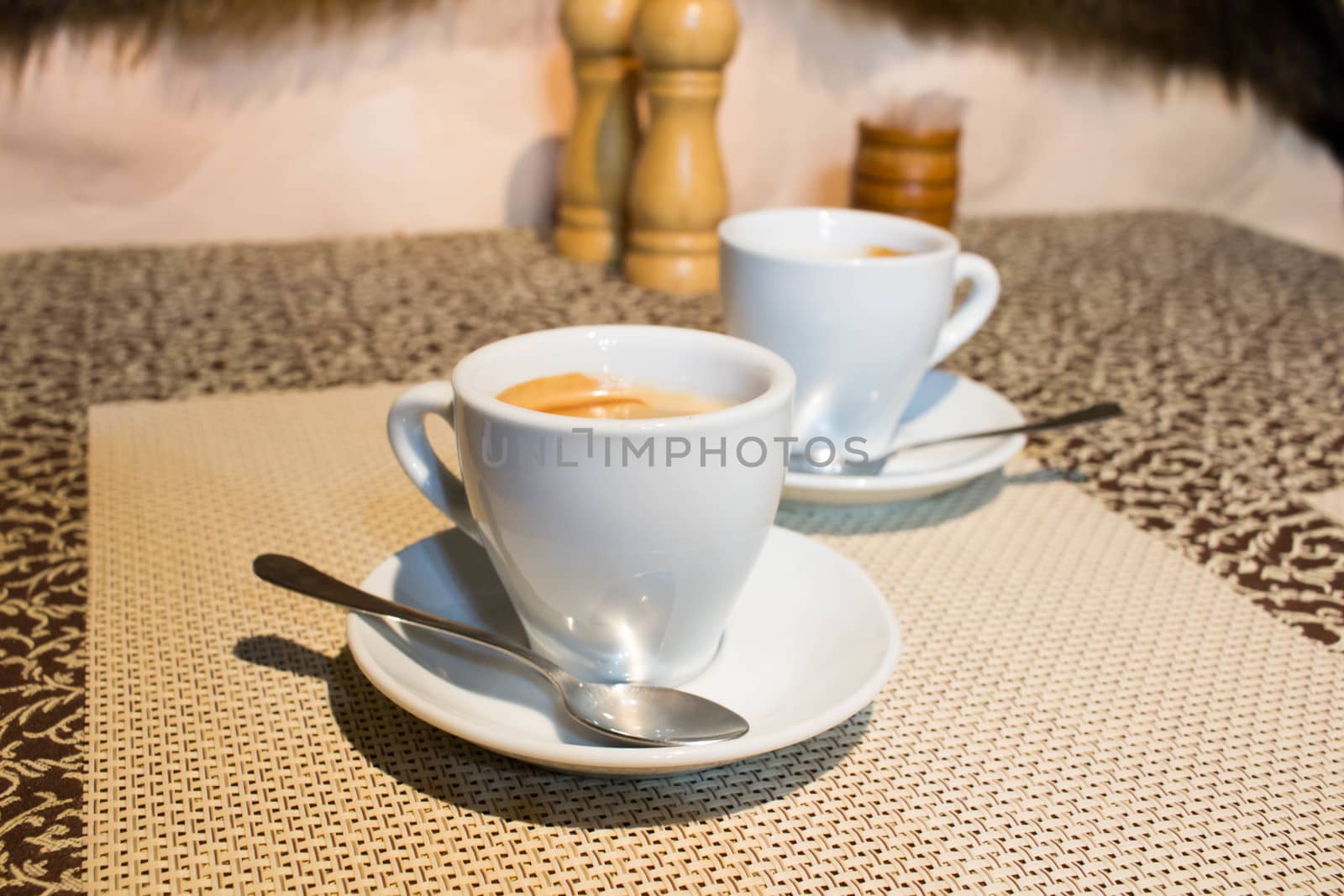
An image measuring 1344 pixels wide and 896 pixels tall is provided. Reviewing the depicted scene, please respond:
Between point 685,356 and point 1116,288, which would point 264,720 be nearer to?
point 685,356

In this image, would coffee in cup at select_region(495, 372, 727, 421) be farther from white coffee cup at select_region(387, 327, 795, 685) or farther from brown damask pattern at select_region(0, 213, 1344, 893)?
brown damask pattern at select_region(0, 213, 1344, 893)

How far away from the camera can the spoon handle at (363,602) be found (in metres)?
0.39

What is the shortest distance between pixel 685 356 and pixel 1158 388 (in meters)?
0.47

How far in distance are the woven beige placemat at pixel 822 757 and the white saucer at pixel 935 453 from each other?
0.02 m

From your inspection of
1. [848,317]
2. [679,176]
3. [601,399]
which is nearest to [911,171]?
[679,176]

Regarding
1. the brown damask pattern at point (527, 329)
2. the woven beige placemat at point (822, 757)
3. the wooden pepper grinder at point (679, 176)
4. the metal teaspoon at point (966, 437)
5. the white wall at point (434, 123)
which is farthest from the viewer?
the white wall at point (434, 123)

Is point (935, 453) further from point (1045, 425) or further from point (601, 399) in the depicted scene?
point (601, 399)

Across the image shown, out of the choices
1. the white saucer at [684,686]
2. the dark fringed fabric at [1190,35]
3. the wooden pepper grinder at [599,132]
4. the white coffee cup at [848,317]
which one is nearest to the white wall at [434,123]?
the dark fringed fabric at [1190,35]

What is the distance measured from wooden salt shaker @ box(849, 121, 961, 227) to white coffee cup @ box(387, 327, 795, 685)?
2.15 feet

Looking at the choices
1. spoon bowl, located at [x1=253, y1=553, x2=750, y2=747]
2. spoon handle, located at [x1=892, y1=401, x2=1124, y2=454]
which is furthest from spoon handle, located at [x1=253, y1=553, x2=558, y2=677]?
spoon handle, located at [x1=892, y1=401, x2=1124, y2=454]

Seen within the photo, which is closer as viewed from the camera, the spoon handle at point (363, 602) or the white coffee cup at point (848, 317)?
the spoon handle at point (363, 602)

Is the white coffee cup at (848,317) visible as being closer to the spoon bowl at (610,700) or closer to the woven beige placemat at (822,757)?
the woven beige placemat at (822,757)

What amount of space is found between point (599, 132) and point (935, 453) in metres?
0.53

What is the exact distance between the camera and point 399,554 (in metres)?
0.46
